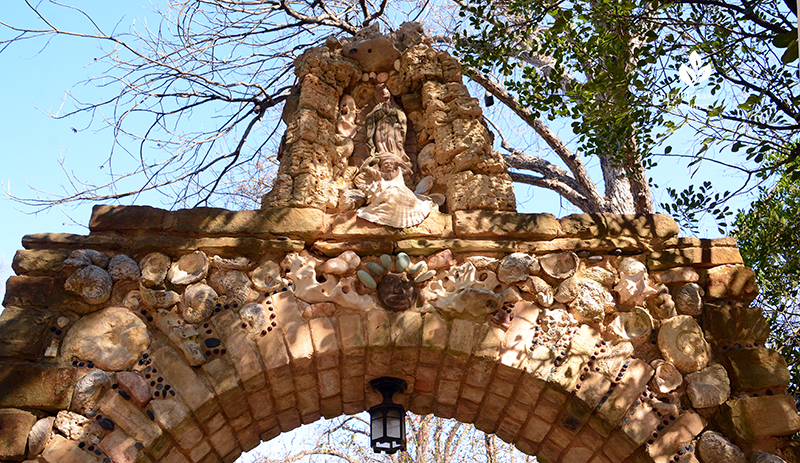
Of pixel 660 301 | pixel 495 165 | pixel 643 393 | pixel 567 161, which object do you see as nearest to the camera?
pixel 643 393

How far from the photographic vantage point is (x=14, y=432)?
3205 millimetres

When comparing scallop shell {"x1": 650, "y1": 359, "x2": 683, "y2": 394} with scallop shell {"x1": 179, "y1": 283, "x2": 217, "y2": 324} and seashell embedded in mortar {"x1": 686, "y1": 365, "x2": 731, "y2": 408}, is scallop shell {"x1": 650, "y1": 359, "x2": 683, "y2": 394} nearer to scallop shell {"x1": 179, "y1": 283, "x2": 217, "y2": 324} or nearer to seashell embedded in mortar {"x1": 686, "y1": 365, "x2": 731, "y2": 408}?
seashell embedded in mortar {"x1": 686, "y1": 365, "x2": 731, "y2": 408}

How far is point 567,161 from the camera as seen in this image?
7.06 meters

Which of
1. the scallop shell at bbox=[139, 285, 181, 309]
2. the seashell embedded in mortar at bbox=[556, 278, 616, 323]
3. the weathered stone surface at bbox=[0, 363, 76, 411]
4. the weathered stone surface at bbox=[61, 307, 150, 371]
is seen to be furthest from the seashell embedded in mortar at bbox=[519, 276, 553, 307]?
the weathered stone surface at bbox=[0, 363, 76, 411]

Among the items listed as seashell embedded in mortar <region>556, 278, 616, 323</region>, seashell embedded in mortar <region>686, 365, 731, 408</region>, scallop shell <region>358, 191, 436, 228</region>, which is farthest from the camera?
scallop shell <region>358, 191, 436, 228</region>

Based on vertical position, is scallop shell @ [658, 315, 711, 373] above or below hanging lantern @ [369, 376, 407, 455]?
above

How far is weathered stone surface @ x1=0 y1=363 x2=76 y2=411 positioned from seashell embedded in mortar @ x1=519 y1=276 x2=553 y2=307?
248cm

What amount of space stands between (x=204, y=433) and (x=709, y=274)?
307 cm

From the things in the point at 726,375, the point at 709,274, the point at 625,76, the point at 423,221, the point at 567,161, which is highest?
the point at 567,161

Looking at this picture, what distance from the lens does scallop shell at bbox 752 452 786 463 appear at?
3352 mm

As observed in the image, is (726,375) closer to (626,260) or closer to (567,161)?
(626,260)

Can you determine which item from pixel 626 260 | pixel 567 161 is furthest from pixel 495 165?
pixel 567 161

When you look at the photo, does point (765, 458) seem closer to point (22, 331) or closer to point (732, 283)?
point (732, 283)

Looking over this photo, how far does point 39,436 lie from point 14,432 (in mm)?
117
